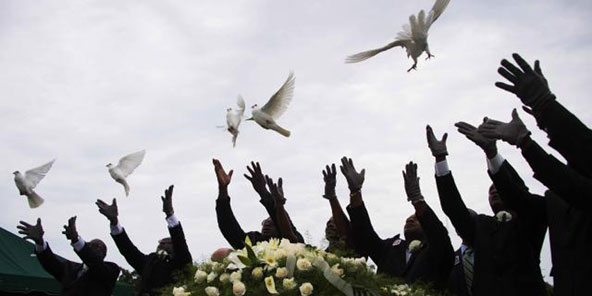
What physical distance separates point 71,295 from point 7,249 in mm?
4971

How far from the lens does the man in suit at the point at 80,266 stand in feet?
25.7

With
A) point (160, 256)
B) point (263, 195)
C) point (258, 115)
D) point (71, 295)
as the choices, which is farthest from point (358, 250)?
point (71, 295)

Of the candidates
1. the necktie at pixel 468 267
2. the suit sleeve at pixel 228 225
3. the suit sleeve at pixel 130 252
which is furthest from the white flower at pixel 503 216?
the suit sleeve at pixel 130 252

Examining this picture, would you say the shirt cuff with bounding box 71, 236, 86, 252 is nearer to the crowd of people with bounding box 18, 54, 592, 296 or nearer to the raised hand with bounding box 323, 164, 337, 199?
the crowd of people with bounding box 18, 54, 592, 296

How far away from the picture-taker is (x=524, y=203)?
4.39 m

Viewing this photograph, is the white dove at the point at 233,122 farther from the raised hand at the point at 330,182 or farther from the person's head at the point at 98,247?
the person's head at the point at 98,247

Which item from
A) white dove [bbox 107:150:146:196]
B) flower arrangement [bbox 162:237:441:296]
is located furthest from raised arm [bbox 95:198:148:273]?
flower arrangement [bbox 162:237:441:296]

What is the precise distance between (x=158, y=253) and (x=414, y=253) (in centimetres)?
335

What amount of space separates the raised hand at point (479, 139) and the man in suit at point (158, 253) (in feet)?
12.8

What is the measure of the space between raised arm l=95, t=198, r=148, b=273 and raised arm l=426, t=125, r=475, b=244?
14.0 feet

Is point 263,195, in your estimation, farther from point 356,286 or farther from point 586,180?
point 586,180

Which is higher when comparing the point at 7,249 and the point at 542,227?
the point at 7,249

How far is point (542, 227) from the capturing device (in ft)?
15.1

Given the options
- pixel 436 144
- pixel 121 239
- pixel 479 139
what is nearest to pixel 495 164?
pixel 479 139
